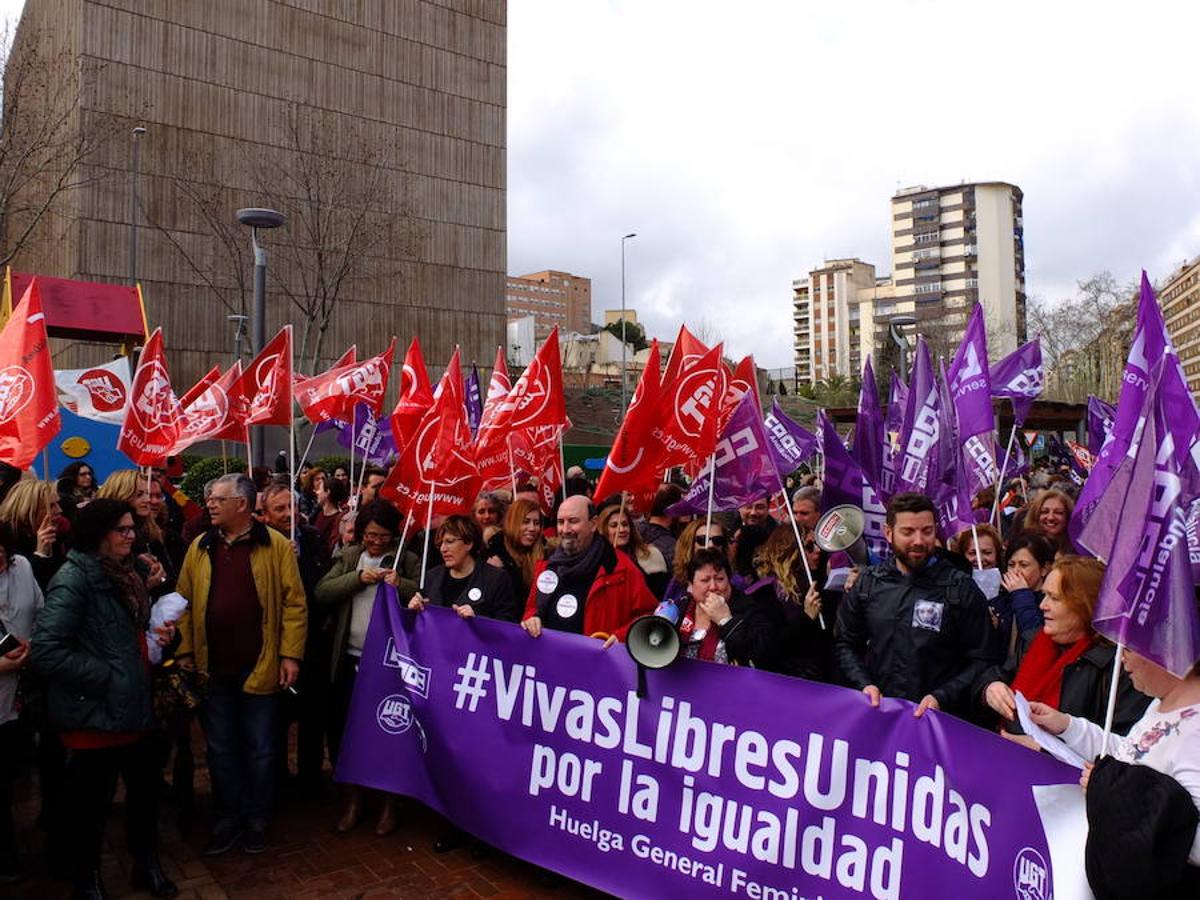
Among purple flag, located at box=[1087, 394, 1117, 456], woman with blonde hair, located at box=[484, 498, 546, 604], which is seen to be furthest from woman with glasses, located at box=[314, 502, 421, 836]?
purple flag, located at box=[1087, 394, 1117, 456]

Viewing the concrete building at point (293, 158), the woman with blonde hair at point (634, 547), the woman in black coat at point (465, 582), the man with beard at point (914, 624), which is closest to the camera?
the man with beard at point (914, 624)

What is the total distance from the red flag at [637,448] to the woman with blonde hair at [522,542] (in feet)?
3.55

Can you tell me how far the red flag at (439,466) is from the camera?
6.22m

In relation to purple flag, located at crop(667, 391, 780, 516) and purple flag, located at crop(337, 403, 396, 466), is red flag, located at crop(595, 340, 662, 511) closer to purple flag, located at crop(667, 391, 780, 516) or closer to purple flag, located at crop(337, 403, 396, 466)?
purple flag, located at crop(667, 391, 780, 516)

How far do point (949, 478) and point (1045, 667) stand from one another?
300 centimetres

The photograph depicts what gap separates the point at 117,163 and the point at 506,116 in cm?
1636

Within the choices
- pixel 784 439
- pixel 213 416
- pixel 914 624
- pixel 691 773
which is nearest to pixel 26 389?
pixel 213 416

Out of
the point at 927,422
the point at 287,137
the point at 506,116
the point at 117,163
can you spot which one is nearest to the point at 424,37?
the point at 506,116

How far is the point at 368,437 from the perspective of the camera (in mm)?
11781

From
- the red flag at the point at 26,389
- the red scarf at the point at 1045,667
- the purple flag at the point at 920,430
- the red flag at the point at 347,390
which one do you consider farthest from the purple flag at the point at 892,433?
the red flag at the point at 26,389

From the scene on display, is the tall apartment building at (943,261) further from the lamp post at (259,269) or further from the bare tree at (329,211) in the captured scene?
the lamp post at (259,269)

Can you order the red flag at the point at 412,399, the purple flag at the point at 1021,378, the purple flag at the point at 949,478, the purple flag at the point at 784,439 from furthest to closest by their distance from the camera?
the purple flag at the point at 1021,378
the purple flag at the point at 784,439
the red flag at the point at 412,399
the purple flag at the point at 949,478

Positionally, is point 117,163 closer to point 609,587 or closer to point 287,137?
point 287,137

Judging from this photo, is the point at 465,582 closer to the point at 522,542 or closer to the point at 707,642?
the point at 522,542
